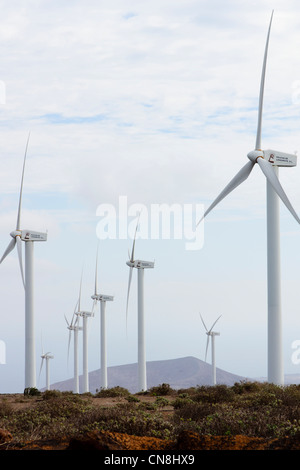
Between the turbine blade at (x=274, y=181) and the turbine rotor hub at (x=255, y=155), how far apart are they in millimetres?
276

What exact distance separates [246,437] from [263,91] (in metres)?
32.2

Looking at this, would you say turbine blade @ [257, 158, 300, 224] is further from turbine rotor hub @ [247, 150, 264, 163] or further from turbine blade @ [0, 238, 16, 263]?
turbine blade @ [0, 238, 16, 263]

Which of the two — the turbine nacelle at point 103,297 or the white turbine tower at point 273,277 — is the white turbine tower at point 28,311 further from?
the turbine nacelle at point 103,297

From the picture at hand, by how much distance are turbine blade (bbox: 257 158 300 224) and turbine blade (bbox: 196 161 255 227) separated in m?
1.04

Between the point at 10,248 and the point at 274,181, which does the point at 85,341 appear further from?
the point at 274,181

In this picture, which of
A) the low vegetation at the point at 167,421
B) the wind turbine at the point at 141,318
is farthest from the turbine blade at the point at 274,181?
the wind turbine at the point at 141,318

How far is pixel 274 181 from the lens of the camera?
42.2 m

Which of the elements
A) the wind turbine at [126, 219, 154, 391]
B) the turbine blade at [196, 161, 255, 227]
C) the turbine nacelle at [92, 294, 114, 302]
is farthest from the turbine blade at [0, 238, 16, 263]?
the turbine nacelle at [92, 294, 114, 302]

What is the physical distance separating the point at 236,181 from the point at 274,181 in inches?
147

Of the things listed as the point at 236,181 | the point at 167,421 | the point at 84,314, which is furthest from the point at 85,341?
the point at 167,421

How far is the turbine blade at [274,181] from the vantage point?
39.4 metres

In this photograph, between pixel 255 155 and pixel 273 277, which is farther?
pixel 255 155
